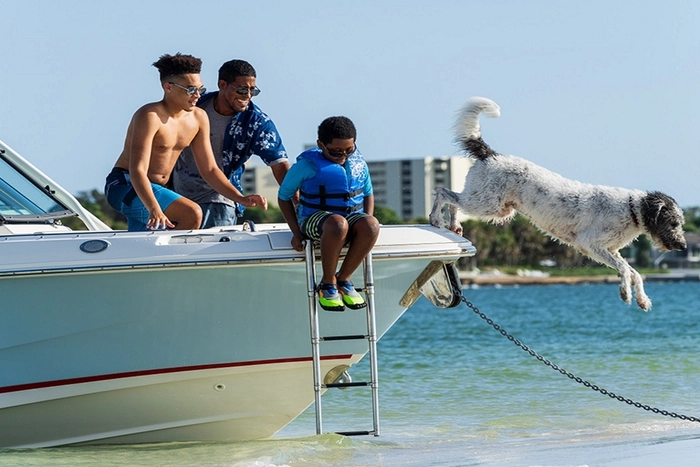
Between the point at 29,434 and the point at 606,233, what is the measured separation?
3.67 metres

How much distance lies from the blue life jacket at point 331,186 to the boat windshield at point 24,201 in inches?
81.5

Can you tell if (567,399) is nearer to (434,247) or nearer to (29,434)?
(434,247)

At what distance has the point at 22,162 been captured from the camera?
754 centimetres

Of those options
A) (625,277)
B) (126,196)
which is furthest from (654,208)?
(126,196)

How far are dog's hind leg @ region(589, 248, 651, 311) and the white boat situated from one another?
2.49ft


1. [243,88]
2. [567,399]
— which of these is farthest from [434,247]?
[567,399]

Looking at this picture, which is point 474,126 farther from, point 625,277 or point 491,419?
point 491,419

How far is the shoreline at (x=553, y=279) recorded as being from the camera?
88.2 metres

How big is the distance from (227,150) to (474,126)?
159cm

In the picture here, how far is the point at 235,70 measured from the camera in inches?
255

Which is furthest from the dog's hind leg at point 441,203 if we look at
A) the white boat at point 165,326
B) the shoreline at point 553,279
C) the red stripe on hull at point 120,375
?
the shoreline at point 553,279

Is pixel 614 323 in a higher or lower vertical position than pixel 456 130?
lower

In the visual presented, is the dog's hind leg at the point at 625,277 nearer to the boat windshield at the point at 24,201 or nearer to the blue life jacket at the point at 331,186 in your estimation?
the blue life jacket at the point at 331,186

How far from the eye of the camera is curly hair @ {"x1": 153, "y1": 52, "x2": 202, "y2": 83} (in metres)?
6.27
